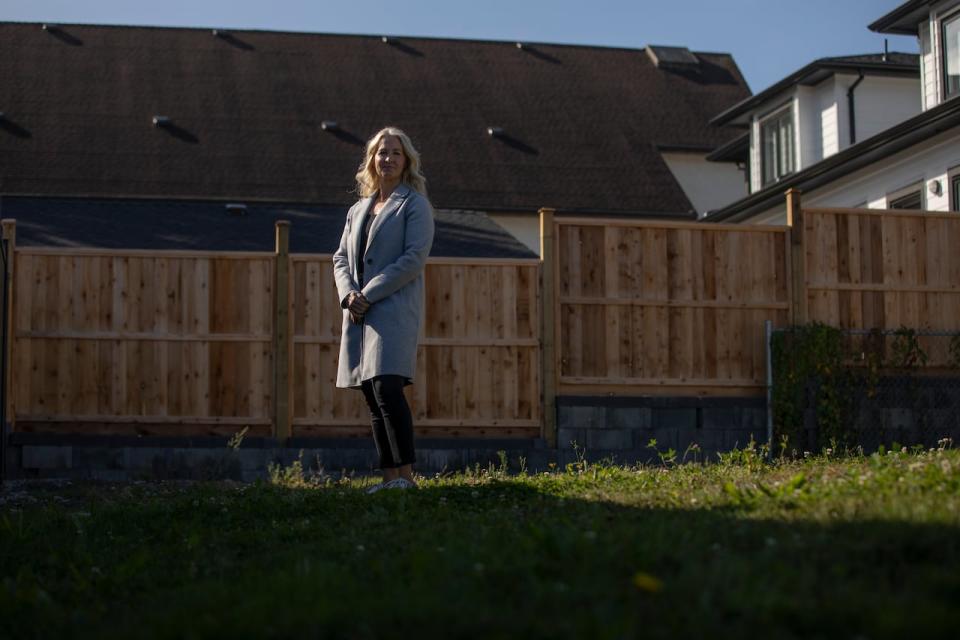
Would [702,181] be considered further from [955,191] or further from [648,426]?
[648,426]

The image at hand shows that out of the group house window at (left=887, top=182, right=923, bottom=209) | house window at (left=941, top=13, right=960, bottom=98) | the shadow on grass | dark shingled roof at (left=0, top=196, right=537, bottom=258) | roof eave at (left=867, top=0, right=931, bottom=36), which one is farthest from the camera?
roof eave at (left=867, top=0, right=931, bottom=36)

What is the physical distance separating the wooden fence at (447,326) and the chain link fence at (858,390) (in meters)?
0.28

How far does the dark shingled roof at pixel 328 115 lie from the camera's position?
859 inches

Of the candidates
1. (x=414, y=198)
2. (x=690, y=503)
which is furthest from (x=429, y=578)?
(x=414, y=198)

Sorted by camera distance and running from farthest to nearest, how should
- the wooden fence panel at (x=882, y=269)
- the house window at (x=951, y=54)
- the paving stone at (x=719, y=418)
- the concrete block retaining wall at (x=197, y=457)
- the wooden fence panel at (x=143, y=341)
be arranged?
the house window at (x=951, y=54)
the wooden fence panel at (x=882, y=269)
the paving stone at (x=719, y=418)
the wooden fence panel at (x=143, y=341)
the concrete block retaining wall at (x=197, y=457)

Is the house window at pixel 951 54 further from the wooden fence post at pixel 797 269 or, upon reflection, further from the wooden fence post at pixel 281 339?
the wooden fence post at pixel 281 339

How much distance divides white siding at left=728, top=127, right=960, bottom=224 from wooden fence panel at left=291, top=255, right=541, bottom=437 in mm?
6601

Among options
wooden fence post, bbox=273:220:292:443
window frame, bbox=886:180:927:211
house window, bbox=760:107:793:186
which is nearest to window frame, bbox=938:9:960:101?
window frame, bbox=886:180:927:211

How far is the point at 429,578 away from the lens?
13.3 ft

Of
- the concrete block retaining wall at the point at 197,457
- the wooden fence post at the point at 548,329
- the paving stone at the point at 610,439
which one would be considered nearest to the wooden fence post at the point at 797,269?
the paving stone at the point at 610,439

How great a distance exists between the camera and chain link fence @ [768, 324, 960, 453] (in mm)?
11719

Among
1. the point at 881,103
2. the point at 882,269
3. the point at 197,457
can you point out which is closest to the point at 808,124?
the point at 881,103

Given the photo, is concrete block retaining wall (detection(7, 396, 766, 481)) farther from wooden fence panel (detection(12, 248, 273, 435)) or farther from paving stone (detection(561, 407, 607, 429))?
wooden fence panel (detection(12, 248, 273, 435))

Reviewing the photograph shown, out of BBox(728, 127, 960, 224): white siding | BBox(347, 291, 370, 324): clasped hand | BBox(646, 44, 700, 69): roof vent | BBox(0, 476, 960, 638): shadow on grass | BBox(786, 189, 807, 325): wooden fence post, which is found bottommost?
BBox(0, 476, 960, 638): shadow on grass
